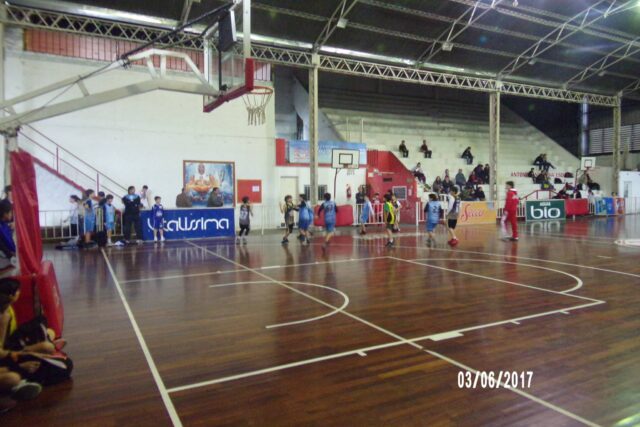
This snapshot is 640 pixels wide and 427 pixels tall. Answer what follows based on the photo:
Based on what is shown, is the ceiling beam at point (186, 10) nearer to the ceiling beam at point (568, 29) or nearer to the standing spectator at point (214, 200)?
the standing spectator at point (214, 200)

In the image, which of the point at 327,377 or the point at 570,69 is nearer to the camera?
the point at 327,377

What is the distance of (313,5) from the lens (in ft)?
51.6

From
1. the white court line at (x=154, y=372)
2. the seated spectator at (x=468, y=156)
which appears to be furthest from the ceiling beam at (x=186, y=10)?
the seated spectator at (x=468, y=156)

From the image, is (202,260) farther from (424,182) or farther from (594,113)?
(594,113)

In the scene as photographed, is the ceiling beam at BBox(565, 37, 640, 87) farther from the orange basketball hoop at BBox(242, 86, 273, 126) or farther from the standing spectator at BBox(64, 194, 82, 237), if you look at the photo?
the standing spectator at BBox(64, 194, 82, 237)

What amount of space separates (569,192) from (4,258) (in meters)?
27.5

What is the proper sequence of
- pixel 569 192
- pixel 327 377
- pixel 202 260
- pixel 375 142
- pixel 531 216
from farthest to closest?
pixel 569 192, pixel 375 142, pixel 531 216, pixel 202 260, pixel 327 377

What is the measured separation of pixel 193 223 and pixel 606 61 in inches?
879

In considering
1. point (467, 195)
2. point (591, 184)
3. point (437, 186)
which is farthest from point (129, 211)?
point (591, 184)

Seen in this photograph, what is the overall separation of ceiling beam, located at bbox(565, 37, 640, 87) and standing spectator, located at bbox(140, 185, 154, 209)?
22.2 meters

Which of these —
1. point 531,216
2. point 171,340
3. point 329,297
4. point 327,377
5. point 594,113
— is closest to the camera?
point 327,377

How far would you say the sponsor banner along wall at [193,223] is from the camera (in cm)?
1475

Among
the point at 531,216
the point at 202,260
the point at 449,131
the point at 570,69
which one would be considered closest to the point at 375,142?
the point at 449,131

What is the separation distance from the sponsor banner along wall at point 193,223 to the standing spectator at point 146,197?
203 centimetres
